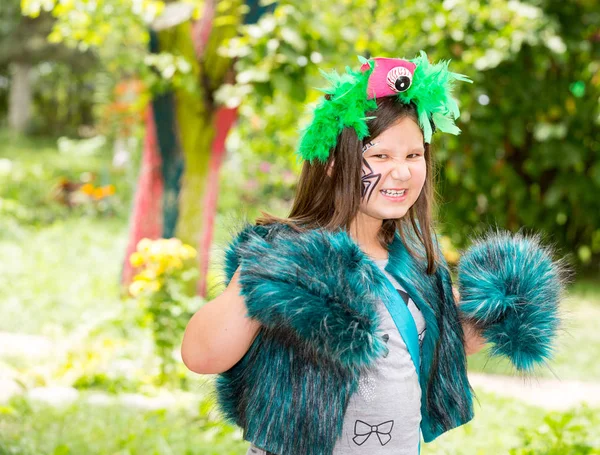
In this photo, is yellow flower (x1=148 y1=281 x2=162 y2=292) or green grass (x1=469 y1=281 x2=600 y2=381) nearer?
yellow flower (x1=148 y1=281 x2=162 y2=292)

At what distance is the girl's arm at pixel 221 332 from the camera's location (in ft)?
5.32

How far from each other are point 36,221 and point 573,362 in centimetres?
779

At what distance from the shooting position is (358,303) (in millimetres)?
1598

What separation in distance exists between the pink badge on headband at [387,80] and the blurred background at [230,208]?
0.31m

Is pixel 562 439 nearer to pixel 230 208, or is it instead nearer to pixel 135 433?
pixel 135 433

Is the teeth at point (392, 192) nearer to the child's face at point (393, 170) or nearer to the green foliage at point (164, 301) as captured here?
the child's face at point (393, 170)

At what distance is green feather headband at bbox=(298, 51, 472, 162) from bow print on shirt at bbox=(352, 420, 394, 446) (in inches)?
24.9

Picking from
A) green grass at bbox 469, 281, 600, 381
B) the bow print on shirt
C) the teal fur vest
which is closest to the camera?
the teal fur vest

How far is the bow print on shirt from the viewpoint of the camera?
176cm

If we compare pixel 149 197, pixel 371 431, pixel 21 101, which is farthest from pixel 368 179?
pixel 21 101

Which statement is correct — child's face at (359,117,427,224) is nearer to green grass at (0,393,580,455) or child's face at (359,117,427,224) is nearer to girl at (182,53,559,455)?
girl at (182,53,559,455)

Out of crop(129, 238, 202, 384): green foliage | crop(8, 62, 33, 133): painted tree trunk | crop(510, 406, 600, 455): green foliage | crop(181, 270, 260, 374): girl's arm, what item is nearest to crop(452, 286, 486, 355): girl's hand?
crop(181, 270, 260, 374): girl's arm

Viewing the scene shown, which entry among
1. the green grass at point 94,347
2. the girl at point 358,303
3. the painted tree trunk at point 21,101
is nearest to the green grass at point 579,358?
the green grass at point 94,347

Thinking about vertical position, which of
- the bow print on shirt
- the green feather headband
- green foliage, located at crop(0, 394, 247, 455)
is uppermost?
the green feather headband
